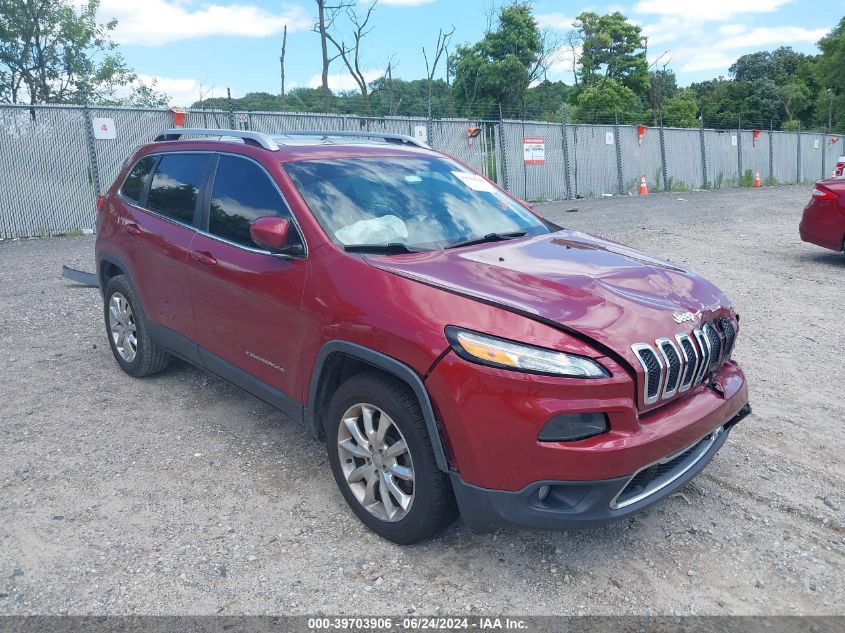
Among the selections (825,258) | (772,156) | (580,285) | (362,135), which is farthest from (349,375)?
(772,156)

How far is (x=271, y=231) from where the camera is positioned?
11.0ft

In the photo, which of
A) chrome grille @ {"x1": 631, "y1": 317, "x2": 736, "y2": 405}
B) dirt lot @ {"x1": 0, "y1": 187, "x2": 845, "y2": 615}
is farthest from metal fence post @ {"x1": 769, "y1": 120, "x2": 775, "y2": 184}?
chrome grille @ {"x1": 631, "y1": 317, "x2": 736, "y2": 405}

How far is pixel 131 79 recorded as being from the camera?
3331 centimetres

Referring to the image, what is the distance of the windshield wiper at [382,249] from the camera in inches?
132

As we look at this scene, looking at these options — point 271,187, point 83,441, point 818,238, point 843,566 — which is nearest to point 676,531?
point 843,566

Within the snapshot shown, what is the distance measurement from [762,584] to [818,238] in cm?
811

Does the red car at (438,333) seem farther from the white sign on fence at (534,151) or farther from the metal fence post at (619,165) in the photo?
the metal fence post at (619,165)

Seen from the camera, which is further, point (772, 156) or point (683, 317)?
point (772, 156)

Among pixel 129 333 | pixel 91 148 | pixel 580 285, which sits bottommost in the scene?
pixel 129 333

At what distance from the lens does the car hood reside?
2.74 meters

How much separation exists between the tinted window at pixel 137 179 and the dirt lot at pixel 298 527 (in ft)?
4.56

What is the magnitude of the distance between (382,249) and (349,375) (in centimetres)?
62

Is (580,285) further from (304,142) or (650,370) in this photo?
(304,142)

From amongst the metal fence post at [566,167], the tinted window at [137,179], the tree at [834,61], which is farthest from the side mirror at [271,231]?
the tree at [834,61]
